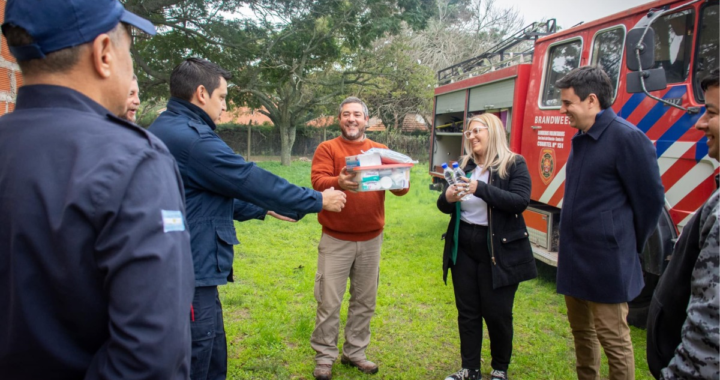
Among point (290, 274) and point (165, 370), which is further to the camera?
point (290, 274)

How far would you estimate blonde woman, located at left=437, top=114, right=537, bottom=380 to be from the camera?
3221 mm

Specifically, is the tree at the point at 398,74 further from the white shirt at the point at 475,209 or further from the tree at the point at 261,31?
the white shirt at the point at 475,209

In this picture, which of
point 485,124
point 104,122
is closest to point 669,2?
point 485,124

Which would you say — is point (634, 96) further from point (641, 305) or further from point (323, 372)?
point (323, 372)

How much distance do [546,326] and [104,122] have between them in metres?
4.42

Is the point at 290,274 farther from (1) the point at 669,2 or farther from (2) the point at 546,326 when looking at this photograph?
(1) the point at 669,2

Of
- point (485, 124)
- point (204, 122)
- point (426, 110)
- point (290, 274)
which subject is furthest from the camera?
point (426, 110)

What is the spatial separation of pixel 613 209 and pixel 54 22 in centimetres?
276

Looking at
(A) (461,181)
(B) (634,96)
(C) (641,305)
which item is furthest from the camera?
(C) (641,305)

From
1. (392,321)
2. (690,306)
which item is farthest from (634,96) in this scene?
(690,306)

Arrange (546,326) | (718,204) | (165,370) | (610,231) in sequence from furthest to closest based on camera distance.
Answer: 1. (546,326)
2. (610,231)
3. (718,204)
4. (165,370)

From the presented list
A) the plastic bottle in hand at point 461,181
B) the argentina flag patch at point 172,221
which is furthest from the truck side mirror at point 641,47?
the argentina flag patch at point 172,221

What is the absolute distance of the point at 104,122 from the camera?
115cm

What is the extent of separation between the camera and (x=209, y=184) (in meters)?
2.29
